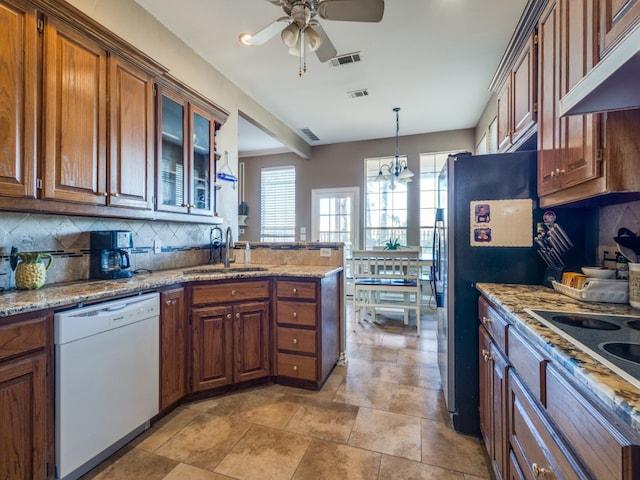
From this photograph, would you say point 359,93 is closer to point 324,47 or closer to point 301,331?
point 324,47

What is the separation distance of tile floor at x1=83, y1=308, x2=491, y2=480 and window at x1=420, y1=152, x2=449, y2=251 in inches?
125

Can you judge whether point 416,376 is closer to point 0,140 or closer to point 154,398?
point 154,398

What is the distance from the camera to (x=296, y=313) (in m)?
2.36

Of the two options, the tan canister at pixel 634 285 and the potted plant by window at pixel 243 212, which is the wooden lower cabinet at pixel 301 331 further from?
the potted plant by window at pixel 243 212

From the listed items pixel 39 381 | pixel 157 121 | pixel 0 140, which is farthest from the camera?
pixel 157 121

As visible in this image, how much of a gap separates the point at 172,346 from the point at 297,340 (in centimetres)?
89

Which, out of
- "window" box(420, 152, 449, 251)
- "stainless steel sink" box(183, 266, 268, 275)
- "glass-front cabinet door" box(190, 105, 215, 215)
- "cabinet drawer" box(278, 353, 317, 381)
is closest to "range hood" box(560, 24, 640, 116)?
"cabinet drawer" box(278, 353, 317, 381)

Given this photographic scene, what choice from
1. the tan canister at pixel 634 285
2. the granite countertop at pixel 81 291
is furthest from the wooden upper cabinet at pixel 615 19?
the granite countertop at pixel 81 291

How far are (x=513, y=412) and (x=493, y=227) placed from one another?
3.22 ft

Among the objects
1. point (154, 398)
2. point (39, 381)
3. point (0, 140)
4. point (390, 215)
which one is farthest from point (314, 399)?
point (390, 215)

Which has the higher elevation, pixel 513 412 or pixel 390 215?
pixel 390 215

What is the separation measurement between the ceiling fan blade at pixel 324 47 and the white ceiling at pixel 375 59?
402mm

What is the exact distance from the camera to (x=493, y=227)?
1.75 m

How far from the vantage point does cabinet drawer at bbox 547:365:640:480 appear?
1.72 feet
